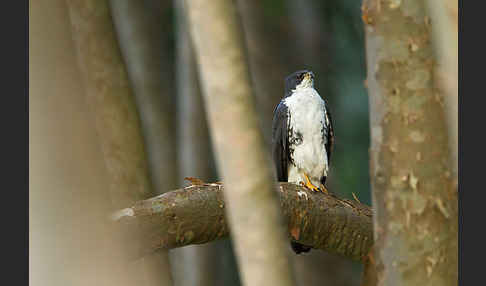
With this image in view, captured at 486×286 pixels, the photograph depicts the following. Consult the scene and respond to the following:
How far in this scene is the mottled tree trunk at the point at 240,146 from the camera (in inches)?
82.0

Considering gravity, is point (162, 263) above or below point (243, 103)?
below

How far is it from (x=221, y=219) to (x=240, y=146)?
1443mm

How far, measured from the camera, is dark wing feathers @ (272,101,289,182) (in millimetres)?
5461

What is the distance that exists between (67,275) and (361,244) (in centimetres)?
203

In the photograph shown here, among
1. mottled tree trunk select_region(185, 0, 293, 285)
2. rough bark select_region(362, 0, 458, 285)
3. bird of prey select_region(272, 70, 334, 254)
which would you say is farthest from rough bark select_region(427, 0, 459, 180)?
bird of prey select_region(272, 70, 334, 254)

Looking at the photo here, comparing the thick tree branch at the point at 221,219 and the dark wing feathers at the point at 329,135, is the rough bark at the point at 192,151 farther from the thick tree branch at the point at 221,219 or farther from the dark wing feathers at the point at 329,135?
the thick tree branch at the point at 221,219

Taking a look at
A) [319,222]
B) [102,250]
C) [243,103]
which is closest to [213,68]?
[243,103]

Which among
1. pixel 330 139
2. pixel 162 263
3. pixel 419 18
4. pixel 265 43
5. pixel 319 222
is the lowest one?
pixel 162 263

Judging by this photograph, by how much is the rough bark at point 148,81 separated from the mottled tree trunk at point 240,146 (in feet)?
20.3

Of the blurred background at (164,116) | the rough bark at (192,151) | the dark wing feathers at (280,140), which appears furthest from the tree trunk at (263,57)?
the dark wing feathers at (280,140)

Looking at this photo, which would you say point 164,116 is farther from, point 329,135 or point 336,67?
point 329,135

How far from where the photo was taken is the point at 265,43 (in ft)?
24.2

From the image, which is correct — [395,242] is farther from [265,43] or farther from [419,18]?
[265,43]

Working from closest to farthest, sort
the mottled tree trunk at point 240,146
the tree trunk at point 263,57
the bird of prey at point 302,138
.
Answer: the mottled tree trunk at point 240,146
the bird of prey at point 302,138
the tree trunk at point 263,57
